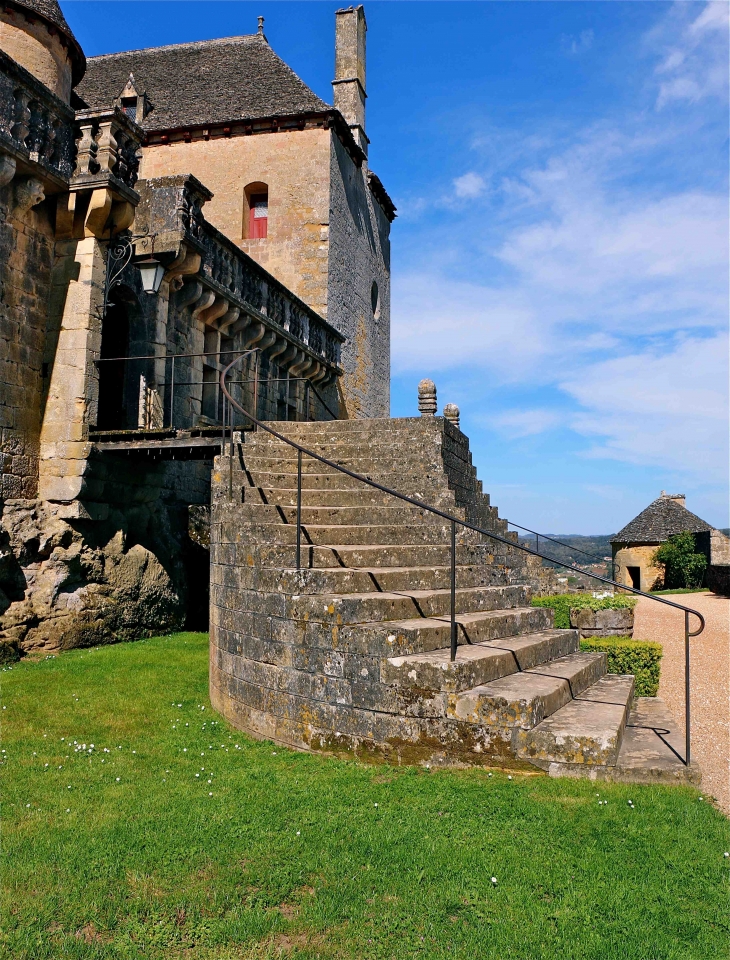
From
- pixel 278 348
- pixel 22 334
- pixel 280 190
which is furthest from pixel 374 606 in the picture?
pixel 280 190

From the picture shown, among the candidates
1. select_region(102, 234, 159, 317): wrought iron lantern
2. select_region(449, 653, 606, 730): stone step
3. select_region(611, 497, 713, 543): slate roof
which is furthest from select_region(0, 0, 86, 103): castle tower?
select_region(611, 497, 713, 543): slate roof

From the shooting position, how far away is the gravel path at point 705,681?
17.6 feet

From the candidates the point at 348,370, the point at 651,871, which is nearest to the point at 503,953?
the point at 651,871

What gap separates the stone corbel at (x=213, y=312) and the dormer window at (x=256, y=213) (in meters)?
7.78

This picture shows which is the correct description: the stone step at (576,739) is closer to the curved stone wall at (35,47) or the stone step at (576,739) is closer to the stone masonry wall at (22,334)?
the stone masonry wall at (22,334)

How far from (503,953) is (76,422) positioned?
8122 mm

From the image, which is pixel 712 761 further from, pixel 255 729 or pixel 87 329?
pixel 87 329

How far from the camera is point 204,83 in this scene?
20.5 metres

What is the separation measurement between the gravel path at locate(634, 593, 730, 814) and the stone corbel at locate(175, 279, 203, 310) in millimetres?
8752

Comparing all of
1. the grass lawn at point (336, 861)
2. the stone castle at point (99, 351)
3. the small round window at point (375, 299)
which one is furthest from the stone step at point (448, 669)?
the small round window at point (375, 299)

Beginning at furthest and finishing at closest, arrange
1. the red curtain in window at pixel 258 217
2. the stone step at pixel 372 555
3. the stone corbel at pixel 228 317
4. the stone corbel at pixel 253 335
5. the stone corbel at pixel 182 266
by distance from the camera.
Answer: the red curtain in window at pixel 258 217 < the stone corbel at pixel 253 335 < the stone corbel at pixel 228 317 < the stone corbel at pixel 182 266 < the stone step at pixel 372 555

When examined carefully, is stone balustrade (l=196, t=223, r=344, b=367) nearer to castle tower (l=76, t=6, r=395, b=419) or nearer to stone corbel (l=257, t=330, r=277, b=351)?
stone corbel (l=257, t=330, r=277, b=351)

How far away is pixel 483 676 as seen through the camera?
4906 mm

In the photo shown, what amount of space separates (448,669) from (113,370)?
27.2 ft
